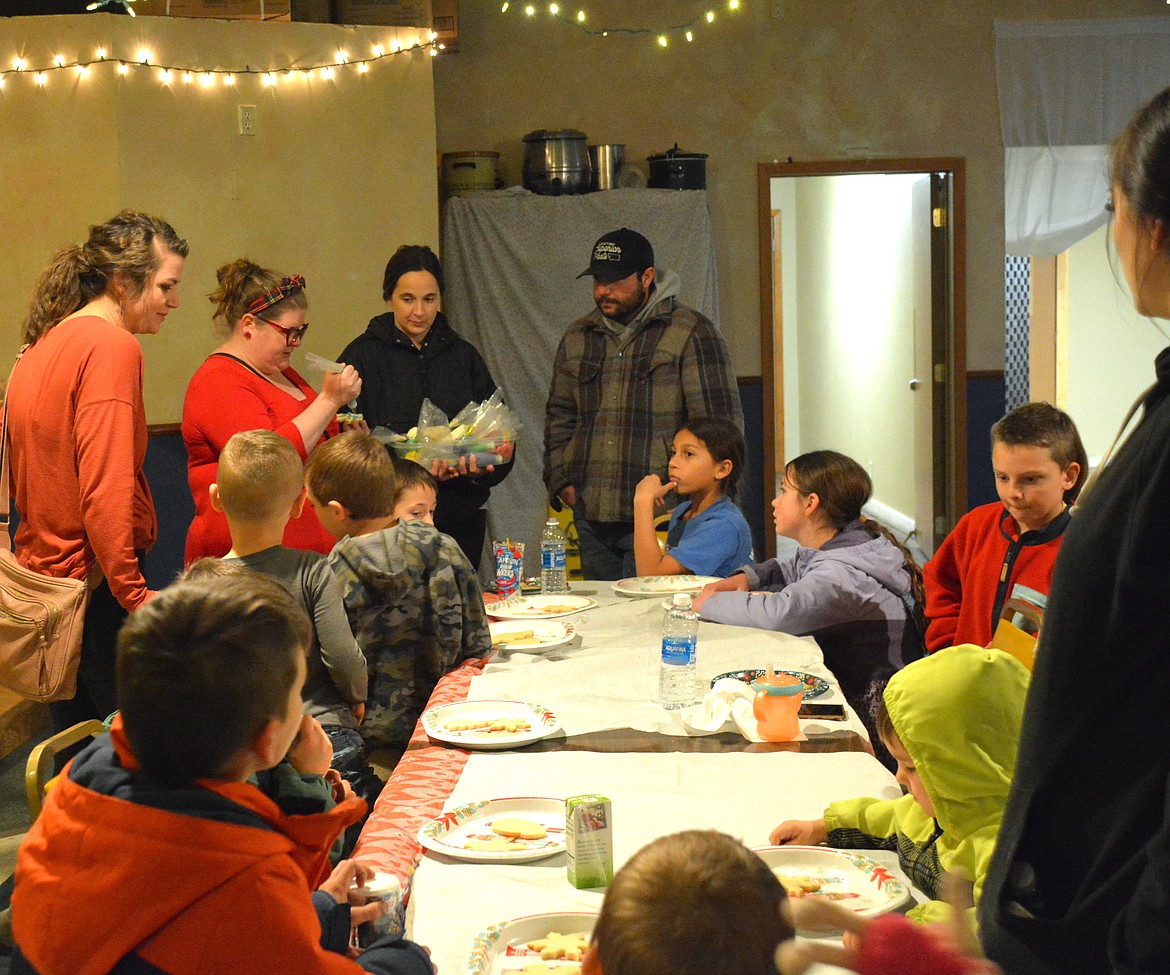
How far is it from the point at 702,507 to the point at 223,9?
3.17 meters

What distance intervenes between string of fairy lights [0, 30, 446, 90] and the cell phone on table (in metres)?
3.96

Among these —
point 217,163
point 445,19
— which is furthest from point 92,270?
point 445,19

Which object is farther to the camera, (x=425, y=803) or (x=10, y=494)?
(x=10, y=494)

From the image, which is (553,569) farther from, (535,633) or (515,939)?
(515,939)

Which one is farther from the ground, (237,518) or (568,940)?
(237,518)

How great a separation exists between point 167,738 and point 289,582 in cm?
104

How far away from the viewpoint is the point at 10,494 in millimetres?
2730

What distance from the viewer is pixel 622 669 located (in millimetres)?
2586

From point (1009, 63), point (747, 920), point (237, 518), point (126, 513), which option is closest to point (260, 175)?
point (126, 513)

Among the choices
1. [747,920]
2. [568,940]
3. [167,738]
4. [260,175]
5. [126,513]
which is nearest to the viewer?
[747,920]

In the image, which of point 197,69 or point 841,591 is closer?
point 841,591

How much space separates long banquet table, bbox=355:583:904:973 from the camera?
1549 mm

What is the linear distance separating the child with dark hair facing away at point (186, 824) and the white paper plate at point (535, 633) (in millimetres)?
1515

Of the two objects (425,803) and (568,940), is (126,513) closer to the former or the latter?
(425,803)
